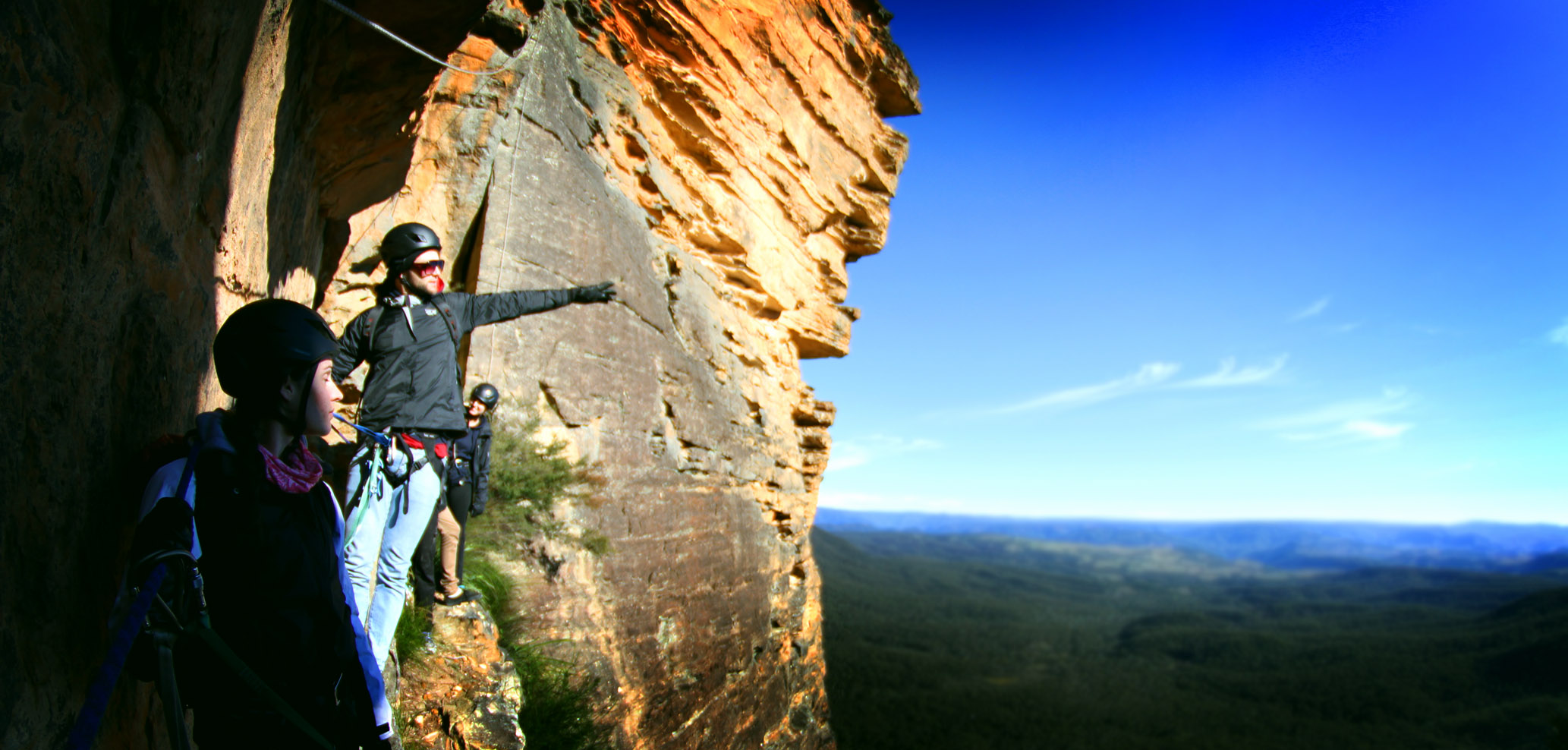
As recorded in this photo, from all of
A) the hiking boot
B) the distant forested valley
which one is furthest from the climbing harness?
the distant forested valley

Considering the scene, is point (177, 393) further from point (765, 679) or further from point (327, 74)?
point (765, 679)

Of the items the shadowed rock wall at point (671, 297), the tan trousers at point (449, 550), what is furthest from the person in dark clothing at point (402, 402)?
the shadowed rock wall at point (671, 297)

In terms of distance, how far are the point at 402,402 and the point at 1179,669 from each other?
6233 cm

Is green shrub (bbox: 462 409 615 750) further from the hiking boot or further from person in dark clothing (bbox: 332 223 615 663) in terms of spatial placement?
person in dark clothing (bbox: 332 223 615 663)

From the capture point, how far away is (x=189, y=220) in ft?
8.68

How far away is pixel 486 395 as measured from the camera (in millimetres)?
5031

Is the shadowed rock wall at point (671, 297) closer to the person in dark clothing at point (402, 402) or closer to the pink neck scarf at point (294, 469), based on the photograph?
the person in dark clothing at point (402, 402)

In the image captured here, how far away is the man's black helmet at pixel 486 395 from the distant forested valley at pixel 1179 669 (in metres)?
14.0

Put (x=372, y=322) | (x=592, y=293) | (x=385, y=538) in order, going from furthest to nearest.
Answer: (x=592, y=293)
(x=372, y=322)
(x=385, y=538)

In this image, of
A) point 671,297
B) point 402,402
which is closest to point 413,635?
point 402,402

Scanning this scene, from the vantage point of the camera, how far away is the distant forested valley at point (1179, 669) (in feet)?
104

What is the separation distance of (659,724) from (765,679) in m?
1.87

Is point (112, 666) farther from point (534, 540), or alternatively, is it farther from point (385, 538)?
point (534, 540)

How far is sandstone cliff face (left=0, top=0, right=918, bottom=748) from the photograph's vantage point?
1825 mm
